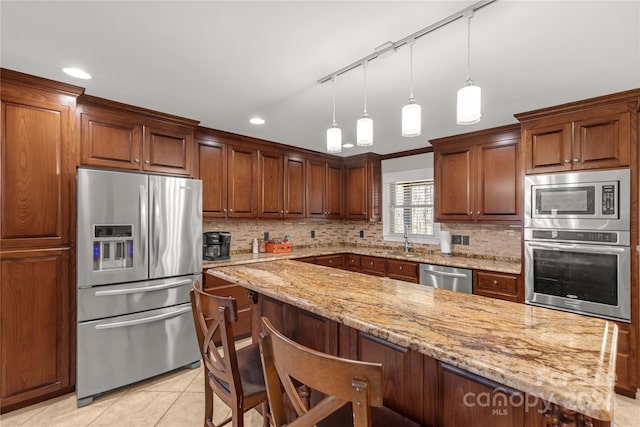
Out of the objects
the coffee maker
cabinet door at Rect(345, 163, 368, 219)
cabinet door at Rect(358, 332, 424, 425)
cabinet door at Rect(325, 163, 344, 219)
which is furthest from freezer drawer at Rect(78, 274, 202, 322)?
cabinet door at Rect(345, 163, 368, 219)

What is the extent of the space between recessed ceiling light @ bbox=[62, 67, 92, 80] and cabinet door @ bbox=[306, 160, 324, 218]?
2769 mm

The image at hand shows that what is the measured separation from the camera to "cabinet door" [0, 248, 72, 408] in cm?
211

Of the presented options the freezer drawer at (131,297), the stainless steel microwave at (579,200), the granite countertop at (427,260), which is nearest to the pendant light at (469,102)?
the stainless steel microwave at (579,200)

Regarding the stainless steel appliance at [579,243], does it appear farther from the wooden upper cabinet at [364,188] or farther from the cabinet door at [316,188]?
the cabinet door at [316,188]

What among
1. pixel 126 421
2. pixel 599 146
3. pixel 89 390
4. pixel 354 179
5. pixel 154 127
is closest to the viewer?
pixel 126 421

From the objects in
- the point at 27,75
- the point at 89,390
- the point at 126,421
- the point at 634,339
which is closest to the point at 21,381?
the point at 89,390

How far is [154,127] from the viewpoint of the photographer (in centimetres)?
284

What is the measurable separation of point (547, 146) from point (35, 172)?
162 inches

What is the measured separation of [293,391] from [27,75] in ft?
8.89

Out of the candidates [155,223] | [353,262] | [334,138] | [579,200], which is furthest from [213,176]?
[579,200]

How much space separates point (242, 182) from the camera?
147 inches

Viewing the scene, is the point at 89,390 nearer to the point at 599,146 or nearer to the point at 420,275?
the point at 420,275

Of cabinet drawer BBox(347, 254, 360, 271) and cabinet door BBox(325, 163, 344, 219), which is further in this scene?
cabinet door BBox(325, 163, 344, 219)

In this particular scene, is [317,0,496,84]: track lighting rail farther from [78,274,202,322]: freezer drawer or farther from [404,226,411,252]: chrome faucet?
[404,226,411,252]: chrome faucet
